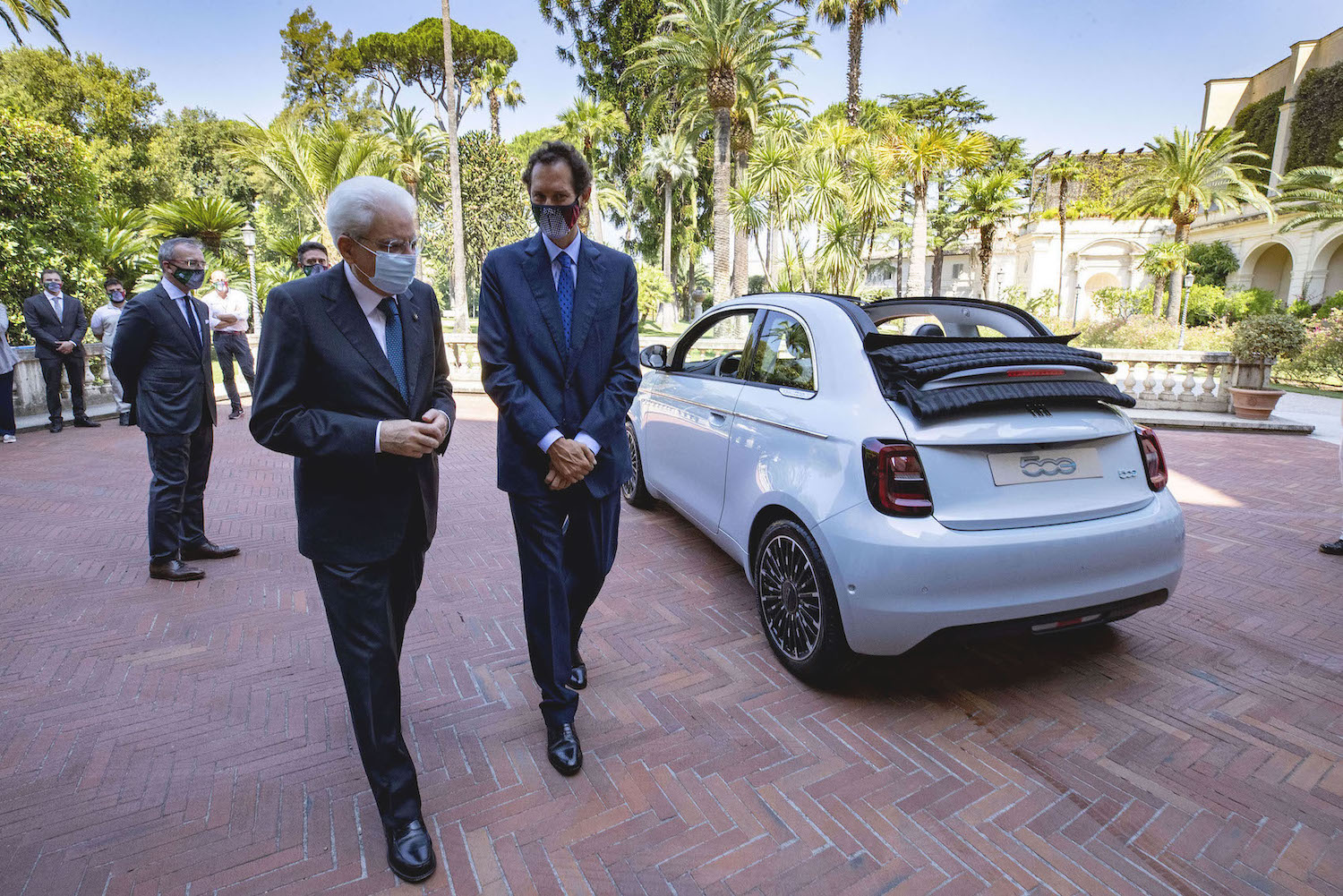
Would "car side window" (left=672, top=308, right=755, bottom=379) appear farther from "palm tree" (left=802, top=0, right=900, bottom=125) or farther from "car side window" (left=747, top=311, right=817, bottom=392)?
"palm tree" (left=802, top=0, right=900, bottom=125)

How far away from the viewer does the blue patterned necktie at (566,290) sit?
2336 mm

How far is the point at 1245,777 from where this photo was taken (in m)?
2.39

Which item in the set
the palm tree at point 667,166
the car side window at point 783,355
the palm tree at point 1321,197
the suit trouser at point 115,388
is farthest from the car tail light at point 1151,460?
the palm tree at point 667,166

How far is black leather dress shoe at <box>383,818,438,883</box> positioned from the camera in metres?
1.93

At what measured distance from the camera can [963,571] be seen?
7.99 ft

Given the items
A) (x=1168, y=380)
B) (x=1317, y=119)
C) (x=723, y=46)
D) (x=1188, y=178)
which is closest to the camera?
(x=1168, y=380)

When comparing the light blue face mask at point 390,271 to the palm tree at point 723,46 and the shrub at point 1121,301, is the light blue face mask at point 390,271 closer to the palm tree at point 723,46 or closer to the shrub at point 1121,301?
the palm tree at point 723,46

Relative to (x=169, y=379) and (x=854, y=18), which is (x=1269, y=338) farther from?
(x=854, y=18)

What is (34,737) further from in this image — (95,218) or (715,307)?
(95,218)

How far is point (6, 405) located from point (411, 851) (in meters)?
9.73

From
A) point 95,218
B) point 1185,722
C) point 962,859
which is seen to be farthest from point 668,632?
point 95,218

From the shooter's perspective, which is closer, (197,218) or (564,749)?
(564,749)

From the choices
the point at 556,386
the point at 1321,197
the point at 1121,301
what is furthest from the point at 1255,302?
the point at 556,386

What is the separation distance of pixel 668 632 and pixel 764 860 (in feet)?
4.90
